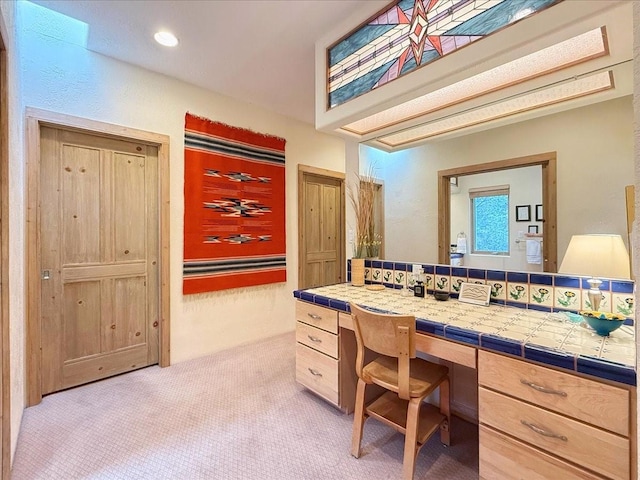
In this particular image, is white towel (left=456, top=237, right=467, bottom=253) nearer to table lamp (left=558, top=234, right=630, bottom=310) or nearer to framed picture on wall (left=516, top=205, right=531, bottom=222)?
framed picture on wall (left=516, top=205, right=531, bottom=222)

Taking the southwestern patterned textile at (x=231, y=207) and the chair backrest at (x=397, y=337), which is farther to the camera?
the southwestern patterned textile at (x=231, y=207)

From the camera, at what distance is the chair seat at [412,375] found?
1430mm

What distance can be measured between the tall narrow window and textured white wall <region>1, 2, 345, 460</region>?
6.94ft

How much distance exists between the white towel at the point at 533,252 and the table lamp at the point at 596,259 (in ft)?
0.39

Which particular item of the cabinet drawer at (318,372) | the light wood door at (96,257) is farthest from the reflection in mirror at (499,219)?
the light wood door at (96,257)

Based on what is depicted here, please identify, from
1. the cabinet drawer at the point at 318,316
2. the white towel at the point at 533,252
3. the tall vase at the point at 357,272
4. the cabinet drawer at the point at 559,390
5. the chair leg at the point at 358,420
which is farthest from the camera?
the tall vase at the point at 357,272

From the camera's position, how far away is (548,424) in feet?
3.49

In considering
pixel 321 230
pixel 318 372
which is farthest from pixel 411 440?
pixel 321 230

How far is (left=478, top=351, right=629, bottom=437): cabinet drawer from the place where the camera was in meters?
0.94

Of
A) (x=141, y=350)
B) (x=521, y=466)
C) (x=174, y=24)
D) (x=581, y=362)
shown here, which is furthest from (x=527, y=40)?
(x=141, y=350)

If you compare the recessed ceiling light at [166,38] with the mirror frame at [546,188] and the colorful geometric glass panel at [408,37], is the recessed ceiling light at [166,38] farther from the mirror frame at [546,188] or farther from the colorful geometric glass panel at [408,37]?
the mirror frame at [546,188]

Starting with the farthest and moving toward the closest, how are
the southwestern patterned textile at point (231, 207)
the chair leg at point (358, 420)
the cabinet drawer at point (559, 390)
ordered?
the southwestern patterned textile at point (231, 207), the chair leg at point (358, 420), the cabinet drawer at point (559, 390)

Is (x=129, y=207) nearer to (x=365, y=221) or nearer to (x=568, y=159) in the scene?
(x=365, y=221)

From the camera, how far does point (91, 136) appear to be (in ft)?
7.70
